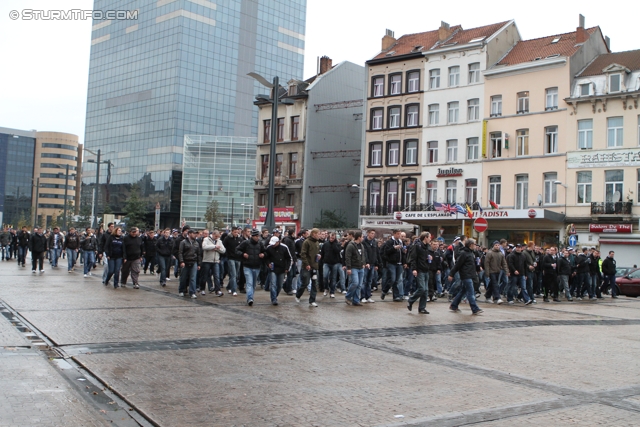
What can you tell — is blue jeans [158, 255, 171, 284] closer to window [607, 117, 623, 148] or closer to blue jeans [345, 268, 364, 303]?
blue jeans [345, 268, 364, 303]

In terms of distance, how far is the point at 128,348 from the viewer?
876 cm

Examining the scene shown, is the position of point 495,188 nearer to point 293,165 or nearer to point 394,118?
point 394,118

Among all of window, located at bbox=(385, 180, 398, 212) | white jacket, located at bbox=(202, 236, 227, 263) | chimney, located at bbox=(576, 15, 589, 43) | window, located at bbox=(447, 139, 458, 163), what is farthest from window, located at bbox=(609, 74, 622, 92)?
white jacket, located at bbox=(202, 236, 227, 263)

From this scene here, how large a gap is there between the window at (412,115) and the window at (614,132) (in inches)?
557

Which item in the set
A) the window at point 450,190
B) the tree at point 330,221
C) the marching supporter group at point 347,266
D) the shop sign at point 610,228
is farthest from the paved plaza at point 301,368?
the tree at point 330,221

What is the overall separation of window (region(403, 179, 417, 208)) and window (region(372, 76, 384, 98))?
736cm

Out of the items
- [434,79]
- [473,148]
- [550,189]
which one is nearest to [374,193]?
[473,148]

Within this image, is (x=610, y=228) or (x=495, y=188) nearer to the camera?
(x=610, y=228)

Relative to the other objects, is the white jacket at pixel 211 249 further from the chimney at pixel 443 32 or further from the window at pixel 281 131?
the window at pixel 281 131

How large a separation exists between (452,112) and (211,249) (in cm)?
3416

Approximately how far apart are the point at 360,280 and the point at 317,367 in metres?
7.80

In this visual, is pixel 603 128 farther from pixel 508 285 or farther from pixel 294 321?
pixel 294 321

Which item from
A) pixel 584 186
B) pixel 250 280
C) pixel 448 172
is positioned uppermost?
pixel 448 172

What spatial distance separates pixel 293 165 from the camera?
58.0 m
